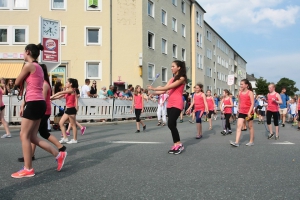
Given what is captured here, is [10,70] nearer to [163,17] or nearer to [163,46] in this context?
[163,46]

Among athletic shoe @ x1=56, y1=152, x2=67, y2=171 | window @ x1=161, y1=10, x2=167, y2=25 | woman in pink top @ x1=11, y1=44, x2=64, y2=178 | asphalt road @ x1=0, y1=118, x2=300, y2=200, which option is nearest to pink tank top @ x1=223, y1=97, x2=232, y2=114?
asphalt road @ x1=0, y1=118, x2=300, y2=200

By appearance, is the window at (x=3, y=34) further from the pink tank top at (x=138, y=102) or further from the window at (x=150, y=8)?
the pink tank top at (x=138, y=102)

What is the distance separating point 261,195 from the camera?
3938mm

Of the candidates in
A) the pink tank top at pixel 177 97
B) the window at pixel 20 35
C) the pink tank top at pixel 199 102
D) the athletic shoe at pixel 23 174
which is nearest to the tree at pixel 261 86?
the window at pixel 20 35

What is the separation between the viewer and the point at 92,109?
53.3 feet

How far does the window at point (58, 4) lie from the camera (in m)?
27.8

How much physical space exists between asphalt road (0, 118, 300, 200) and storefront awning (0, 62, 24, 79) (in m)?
20.5

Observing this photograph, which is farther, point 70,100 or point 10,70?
point 10,70

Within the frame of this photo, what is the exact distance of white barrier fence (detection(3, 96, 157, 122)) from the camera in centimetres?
1385

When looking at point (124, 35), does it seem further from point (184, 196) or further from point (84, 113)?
point (184, 196)

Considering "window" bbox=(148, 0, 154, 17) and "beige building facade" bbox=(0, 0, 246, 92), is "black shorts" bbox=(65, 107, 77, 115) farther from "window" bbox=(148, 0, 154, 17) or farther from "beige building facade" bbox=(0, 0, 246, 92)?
"window" bbox=(148, 0, 154, 17)

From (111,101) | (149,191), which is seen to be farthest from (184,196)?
(111,101)

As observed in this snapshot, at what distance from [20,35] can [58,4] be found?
409cm

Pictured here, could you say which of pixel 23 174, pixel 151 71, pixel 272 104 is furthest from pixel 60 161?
pixel 151 71
